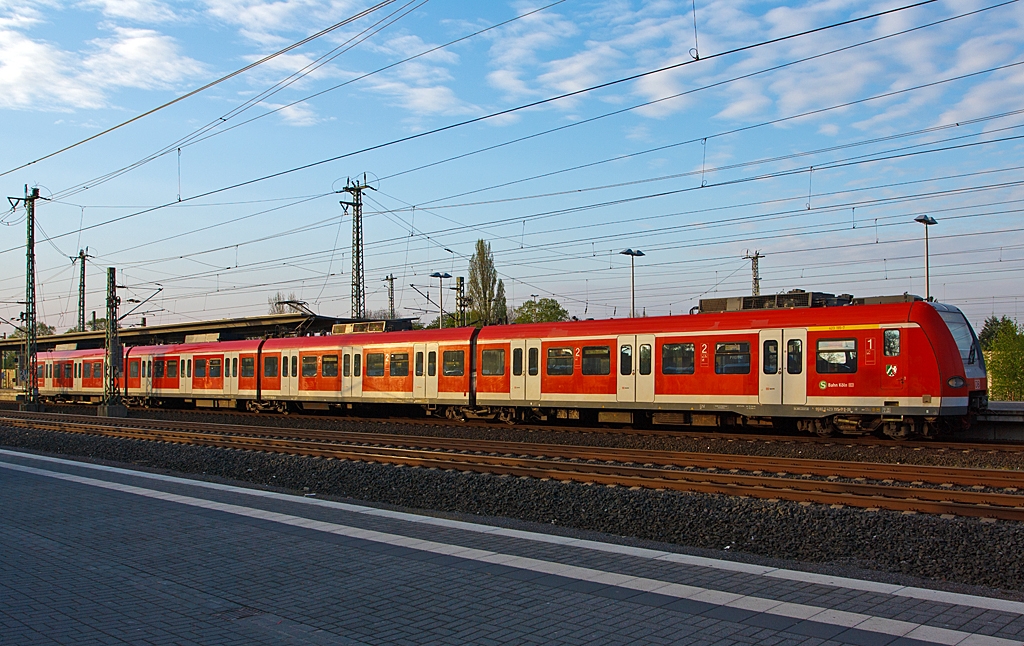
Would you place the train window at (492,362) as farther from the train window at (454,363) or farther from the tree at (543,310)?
the tree at (543,310)

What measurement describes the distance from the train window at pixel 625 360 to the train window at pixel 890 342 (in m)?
6.24

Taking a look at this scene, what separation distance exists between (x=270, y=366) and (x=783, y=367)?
21228 millimetres

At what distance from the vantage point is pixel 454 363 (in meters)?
26.0

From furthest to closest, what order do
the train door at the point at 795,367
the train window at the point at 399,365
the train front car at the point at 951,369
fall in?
the train window at the point at 399,365 < the train door at the point at 795,367 < the train front car at the point at 951,369

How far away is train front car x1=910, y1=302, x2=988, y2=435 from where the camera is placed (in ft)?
56.3

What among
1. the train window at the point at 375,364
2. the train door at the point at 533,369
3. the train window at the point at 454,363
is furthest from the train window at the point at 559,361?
the train window at the point at 375,364

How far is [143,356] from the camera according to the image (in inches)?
1606

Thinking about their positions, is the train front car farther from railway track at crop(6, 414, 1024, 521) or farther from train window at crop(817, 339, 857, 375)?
railway track at crop(6, 414, 1024, 521)

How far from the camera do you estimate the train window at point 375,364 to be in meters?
28.4

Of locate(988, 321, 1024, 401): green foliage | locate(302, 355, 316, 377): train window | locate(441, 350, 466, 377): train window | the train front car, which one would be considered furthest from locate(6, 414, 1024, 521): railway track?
locate(988, 321, 1024, 401): green foliage

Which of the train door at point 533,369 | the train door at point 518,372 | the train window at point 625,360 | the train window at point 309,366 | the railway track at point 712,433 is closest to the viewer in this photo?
the railway track at point 712,433

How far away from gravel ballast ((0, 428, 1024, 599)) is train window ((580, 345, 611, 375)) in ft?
27.5

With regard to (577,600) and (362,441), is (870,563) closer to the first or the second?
(577,600)

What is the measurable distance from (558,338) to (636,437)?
13.4ft
